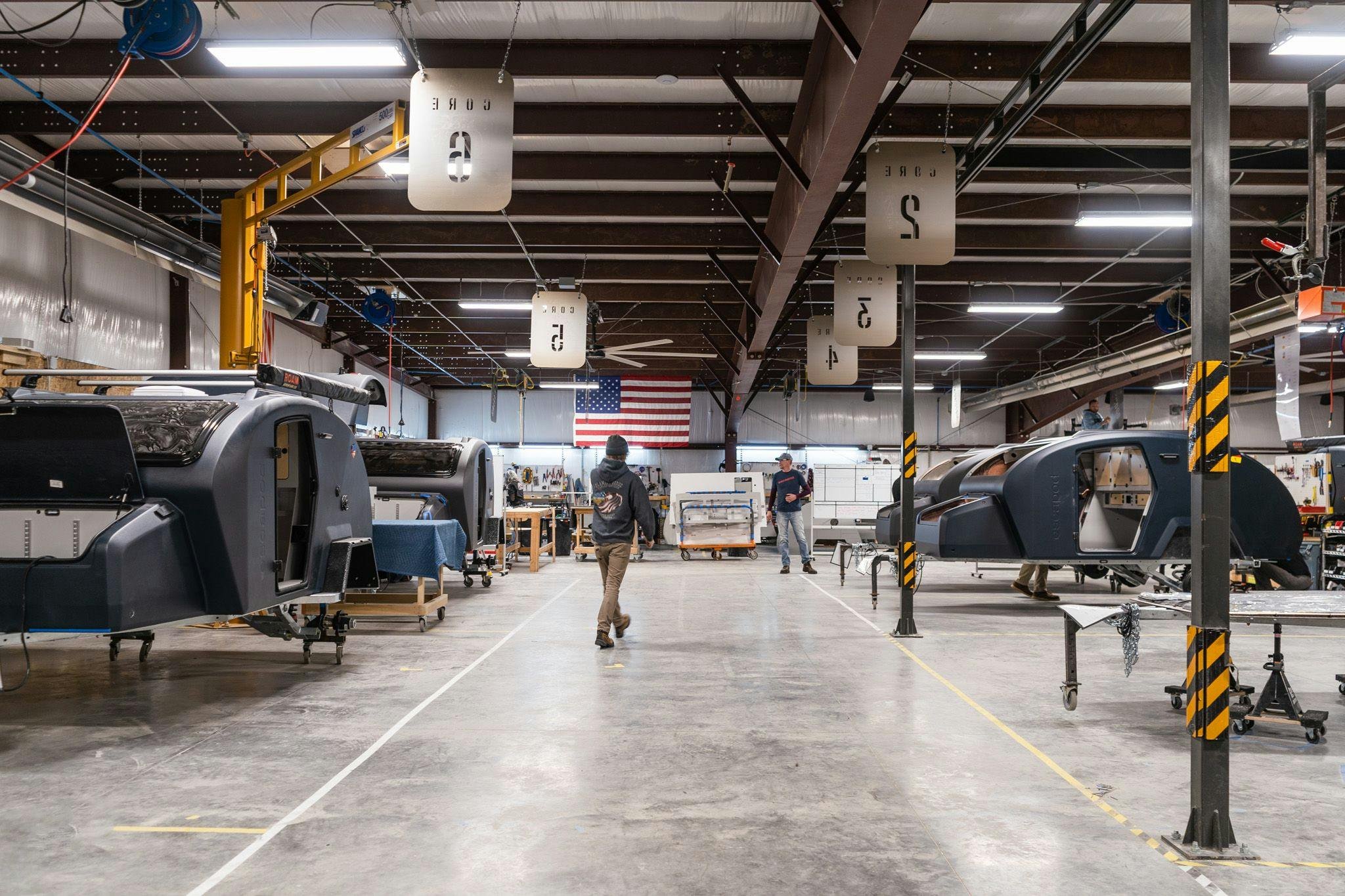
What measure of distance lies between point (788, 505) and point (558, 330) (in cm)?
489

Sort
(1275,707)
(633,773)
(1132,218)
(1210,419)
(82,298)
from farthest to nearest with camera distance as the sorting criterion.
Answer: (82,298), (1132,218), (1275,707), (633,773), (1210,419)

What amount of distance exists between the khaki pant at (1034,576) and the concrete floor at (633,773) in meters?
3.68

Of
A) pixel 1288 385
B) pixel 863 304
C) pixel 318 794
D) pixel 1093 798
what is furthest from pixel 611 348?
pixel 1093 798

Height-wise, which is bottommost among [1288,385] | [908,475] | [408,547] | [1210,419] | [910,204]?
[408,547]

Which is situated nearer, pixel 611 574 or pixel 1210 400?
pixel 1210 400

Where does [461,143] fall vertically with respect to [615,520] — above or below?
above

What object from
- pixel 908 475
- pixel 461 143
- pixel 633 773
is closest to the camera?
pixel 633 773

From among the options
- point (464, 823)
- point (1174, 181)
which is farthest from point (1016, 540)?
point (464, 823)

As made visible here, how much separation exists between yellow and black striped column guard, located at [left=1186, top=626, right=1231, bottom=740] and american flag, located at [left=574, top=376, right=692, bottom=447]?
73.5ft

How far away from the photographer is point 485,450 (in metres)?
12.6

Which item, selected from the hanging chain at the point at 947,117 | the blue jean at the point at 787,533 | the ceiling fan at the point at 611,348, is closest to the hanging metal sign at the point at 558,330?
the ceiling fan at the point at 611,348

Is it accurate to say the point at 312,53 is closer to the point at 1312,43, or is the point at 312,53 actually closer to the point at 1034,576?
the point at 1312,43

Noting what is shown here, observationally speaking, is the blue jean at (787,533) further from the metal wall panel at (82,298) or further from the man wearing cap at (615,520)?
the metal wall panel at (82,298)

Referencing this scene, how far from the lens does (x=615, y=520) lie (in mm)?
7832
